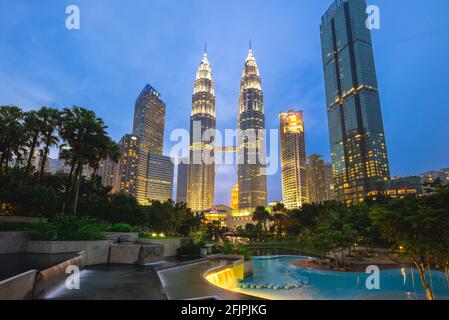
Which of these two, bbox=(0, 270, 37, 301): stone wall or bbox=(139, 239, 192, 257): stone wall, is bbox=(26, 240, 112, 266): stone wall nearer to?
bbox=(139, 239, 192, 257): stone wall

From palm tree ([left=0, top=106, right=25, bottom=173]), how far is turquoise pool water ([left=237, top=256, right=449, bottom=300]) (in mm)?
27228

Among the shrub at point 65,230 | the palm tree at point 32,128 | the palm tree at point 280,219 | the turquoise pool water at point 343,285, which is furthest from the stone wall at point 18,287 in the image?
the palm tree at point 280,219

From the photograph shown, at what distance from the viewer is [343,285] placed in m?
21.7

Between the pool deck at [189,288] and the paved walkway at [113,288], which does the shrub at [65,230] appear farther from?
the pool deck at [189,288]

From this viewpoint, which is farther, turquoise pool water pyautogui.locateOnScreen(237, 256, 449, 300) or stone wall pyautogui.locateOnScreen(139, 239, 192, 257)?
stone wall pyautogui.locateOnScreen(139, 239, 192, 257)

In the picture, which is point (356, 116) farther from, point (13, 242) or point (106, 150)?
point (13, 242)

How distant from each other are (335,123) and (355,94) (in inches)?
1015

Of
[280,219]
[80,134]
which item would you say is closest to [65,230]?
[80,134]

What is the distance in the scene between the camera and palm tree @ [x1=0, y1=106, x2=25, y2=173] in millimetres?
25609

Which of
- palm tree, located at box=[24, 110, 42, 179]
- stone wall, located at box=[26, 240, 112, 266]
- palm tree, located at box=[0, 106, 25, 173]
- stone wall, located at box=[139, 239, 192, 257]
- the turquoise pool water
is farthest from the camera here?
palm tree, located at box=[24, 110, 42, 179]

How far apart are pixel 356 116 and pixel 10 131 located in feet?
646

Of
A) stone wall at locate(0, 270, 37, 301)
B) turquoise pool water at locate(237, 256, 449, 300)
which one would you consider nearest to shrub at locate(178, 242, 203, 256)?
turquoise pool water at locate(237, 256, 449, 300)

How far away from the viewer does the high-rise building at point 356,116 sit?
16825 cm
